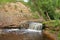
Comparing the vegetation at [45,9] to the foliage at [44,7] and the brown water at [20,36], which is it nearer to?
the foliage at [44,7]

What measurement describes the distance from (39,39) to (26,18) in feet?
46.2

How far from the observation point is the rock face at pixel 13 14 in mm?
32156

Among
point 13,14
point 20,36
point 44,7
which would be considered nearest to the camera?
point 20,36

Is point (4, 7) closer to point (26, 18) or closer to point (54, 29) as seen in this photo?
point (26, 18)

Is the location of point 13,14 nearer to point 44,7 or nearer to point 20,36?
point 44,7

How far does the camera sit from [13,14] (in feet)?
112

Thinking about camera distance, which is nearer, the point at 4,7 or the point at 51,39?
the point at 51,39

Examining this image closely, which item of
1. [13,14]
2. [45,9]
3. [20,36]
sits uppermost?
[45,9]

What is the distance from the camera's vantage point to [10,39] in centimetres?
2086

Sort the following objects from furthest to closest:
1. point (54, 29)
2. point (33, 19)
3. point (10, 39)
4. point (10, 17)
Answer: point (33, 19), point (10, 17), point (54, 29), point (10, 39)

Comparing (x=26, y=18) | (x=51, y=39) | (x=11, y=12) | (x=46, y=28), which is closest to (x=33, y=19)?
(x=26, y=18)

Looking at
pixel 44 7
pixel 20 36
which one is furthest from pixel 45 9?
pixel 20 36

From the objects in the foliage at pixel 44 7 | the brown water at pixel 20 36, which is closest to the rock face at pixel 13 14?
the foliage at pixel 44 7

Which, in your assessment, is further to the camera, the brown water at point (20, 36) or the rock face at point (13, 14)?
the rock face at point (13, 14)
